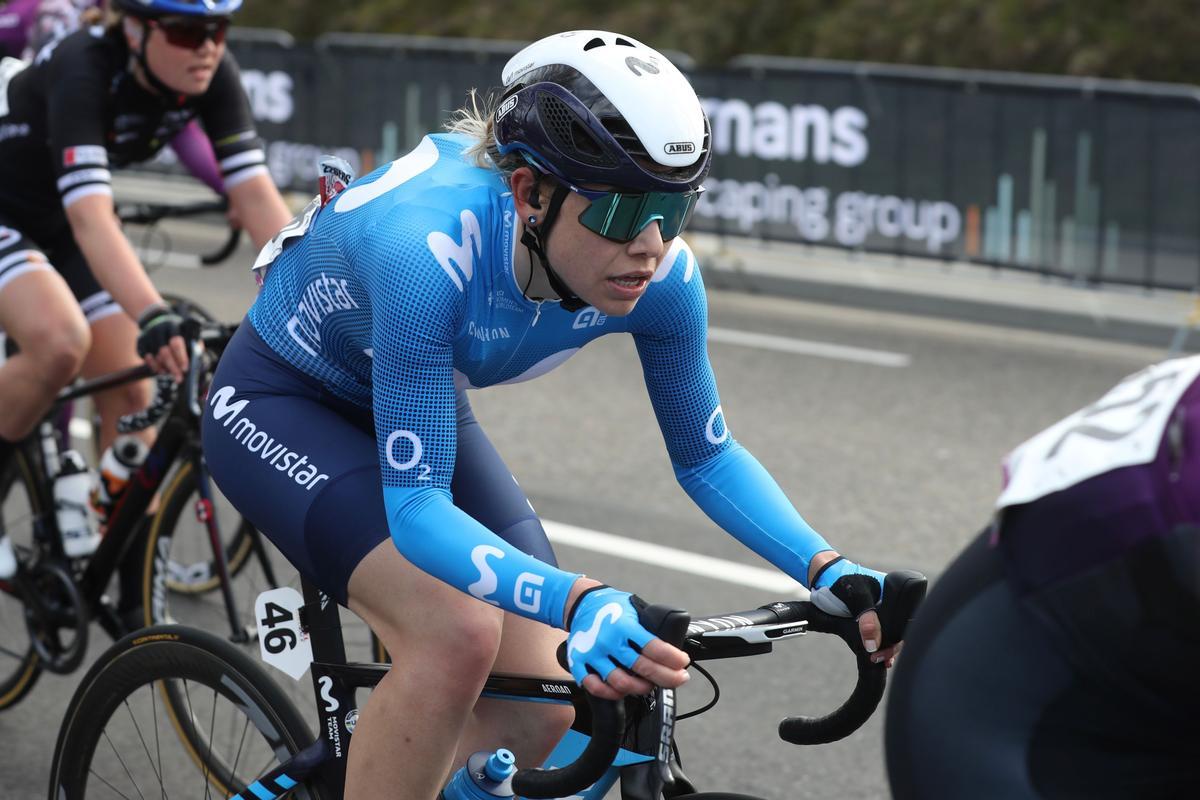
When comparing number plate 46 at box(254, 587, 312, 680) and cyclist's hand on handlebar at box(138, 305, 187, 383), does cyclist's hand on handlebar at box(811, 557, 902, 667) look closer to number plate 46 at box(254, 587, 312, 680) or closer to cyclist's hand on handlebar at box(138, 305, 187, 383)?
number plate 46 at box(254, 587, 312, 680)

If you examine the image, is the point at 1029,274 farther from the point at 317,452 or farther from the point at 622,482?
the point at 317,452

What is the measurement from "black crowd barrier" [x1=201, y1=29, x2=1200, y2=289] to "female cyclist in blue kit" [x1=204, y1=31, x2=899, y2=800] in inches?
307

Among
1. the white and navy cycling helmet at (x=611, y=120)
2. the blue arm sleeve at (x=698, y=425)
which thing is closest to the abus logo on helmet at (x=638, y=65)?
the white and navy cycling helmet at (x=611, y=120)

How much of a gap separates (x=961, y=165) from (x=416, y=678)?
28.6ft

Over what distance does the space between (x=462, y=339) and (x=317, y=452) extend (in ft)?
1.15

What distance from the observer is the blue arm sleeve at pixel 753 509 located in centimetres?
296

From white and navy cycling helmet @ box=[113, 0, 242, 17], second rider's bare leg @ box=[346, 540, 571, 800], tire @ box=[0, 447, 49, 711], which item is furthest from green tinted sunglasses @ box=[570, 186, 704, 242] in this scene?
tire @ box=[0, 447, 49, 711]

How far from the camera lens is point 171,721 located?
368cm

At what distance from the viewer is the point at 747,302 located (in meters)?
11.3

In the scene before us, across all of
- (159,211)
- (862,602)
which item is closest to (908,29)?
(159,211)

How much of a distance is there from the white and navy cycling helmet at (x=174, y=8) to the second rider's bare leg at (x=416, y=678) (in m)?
2.25

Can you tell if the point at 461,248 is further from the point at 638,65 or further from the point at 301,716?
the point at 301,716

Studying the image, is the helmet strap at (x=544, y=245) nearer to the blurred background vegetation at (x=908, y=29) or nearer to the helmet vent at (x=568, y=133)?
the helmet vent at (x=568, y=133)

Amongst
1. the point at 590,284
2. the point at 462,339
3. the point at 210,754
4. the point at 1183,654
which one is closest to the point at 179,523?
the point at 210,754
